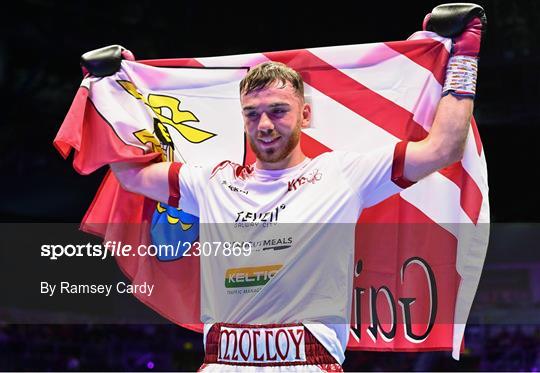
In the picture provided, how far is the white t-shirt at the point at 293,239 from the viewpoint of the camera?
3.11m

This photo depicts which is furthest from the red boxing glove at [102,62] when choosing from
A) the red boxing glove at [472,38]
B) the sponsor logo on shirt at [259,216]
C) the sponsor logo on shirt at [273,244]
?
the red boxing glove at [472,38]

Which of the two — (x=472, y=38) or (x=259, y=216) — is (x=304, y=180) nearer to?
(x=259, y=216)

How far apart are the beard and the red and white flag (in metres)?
0.55

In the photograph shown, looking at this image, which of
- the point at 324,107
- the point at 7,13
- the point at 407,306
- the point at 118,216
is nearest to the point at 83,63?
the point at 118,216

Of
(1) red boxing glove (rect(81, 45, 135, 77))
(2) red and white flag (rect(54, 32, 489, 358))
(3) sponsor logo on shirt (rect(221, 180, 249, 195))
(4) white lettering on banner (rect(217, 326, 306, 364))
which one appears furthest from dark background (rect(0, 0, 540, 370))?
(4) white lettering on banner (rect(217, 326, 306, 364))

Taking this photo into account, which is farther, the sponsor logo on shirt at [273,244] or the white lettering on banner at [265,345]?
the sponsor logo on shirt at [273,244]

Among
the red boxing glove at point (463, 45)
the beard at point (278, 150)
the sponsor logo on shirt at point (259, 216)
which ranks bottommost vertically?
the sponsor logo on shirt at point (259, 216)

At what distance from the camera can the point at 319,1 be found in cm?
701

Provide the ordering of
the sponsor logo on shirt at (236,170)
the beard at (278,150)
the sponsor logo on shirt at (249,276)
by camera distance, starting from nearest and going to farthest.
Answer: the sponsor logo on shirt at (249,276), the beard at (278,150), the sponsor logo on shirt at (236,170)

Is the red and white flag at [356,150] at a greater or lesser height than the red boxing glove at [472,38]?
lesser

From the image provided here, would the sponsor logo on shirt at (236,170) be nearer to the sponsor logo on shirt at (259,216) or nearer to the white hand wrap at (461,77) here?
the sponsor logo on shirt at (259,216)

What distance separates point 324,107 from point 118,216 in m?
1.05

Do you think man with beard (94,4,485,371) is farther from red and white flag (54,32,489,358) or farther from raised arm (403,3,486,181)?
red and white flag (54,32,489,358)

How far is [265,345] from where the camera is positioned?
3055mm
